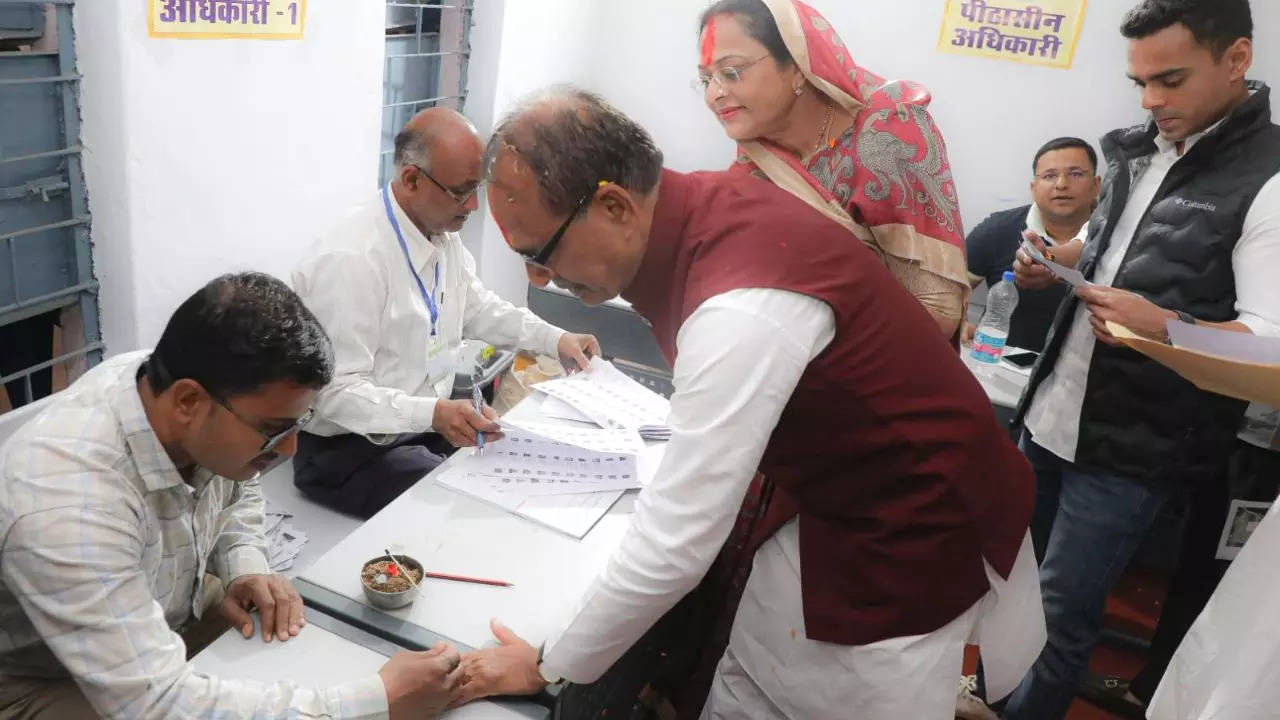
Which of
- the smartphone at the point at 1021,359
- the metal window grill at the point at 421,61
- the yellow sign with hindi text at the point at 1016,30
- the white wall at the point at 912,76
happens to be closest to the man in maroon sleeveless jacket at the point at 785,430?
the smartphone at the point at 1021,359

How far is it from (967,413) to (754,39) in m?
0.78

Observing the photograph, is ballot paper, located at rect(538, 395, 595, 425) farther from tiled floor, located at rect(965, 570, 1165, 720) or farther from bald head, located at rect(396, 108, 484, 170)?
tiled floor, located at rect(965, 570, 1165, 720)

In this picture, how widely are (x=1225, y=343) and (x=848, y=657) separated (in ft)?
2.70

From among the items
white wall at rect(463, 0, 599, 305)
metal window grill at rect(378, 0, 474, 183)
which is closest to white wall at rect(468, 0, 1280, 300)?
white wall at rect(463, 0, 599, 305)

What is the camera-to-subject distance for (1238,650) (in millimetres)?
1413

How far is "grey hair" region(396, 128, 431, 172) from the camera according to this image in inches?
74.8

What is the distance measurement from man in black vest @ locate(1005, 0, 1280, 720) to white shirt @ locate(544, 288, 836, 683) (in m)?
0.99

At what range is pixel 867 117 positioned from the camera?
1.51m

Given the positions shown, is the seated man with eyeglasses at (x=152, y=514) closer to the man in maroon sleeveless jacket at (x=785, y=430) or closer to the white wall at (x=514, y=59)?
the man in maroon sleeveless jacket at (x=785, y=430)

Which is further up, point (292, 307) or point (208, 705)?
point (292, 307)

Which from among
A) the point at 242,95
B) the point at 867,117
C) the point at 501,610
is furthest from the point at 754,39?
the point at 242,95

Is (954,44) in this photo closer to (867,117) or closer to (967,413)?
(867,117)

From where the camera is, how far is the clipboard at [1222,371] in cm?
127

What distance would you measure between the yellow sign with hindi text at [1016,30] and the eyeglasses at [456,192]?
2395mm
